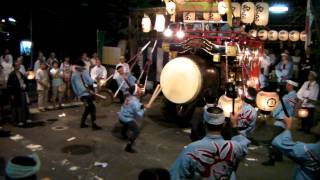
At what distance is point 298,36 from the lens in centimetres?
2381

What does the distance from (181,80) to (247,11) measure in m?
6.36

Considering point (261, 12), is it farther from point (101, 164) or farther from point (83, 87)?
point (101, 164)

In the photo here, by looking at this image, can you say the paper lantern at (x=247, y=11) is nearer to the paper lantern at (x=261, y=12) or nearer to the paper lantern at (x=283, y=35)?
the paper lantern at (x=261, y=12)

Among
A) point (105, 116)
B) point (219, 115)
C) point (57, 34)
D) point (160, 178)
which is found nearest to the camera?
point (160, 178)

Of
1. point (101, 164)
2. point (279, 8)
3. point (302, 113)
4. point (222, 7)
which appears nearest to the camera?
point (101, 164)

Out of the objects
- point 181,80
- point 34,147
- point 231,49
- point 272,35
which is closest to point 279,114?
point 231,49

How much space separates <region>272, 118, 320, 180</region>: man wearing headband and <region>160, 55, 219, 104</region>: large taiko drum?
27.2 feet

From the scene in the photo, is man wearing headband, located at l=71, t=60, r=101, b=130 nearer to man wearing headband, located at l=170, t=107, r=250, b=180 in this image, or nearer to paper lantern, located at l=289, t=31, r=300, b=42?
man wearing headband, located at l=170, t=107, r=250, b=180

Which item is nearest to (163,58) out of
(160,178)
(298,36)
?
(298,36)

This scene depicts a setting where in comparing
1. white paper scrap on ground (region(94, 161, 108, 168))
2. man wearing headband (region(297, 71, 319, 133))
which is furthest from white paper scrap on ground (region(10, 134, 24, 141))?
man wearing headband (region(297, 71, 319, 133))

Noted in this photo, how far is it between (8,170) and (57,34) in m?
20.8

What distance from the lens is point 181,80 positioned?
532 inches

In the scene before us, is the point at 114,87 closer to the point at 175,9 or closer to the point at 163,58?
the point at 163,58

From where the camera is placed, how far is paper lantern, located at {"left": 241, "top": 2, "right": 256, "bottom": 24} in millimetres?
17484
